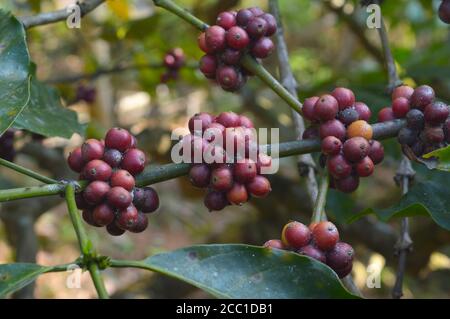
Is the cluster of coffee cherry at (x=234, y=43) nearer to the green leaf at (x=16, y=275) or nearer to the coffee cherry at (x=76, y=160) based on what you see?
the coffee cherry at (x=76, y=160)

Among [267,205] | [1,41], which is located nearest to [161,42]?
[267,205]

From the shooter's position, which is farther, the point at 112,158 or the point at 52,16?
the point at 52,16

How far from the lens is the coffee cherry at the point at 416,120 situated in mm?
998

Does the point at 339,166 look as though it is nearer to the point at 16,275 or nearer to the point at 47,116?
the point at 16,275

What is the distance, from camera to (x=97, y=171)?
914 mm

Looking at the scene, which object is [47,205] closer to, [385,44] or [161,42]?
[161,42]

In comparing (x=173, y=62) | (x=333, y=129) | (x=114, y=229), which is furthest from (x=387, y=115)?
(x=173, y=62)

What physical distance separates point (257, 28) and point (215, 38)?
0.07 metres

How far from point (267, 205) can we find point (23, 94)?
1.59 metres

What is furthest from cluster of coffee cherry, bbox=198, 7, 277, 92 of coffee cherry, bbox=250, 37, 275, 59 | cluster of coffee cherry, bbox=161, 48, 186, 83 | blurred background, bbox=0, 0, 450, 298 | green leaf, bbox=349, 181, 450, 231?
cluster of coffee cherry, bbox=161, 48, 186, 83

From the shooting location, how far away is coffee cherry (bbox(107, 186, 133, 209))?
898mm

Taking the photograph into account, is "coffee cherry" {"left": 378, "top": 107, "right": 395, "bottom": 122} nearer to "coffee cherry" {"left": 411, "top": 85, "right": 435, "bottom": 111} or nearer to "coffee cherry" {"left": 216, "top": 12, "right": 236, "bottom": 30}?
"coffee cherry" {"left": 411, "top": 85, "right": 435, "bottom": 111}

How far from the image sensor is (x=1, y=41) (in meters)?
1.08
